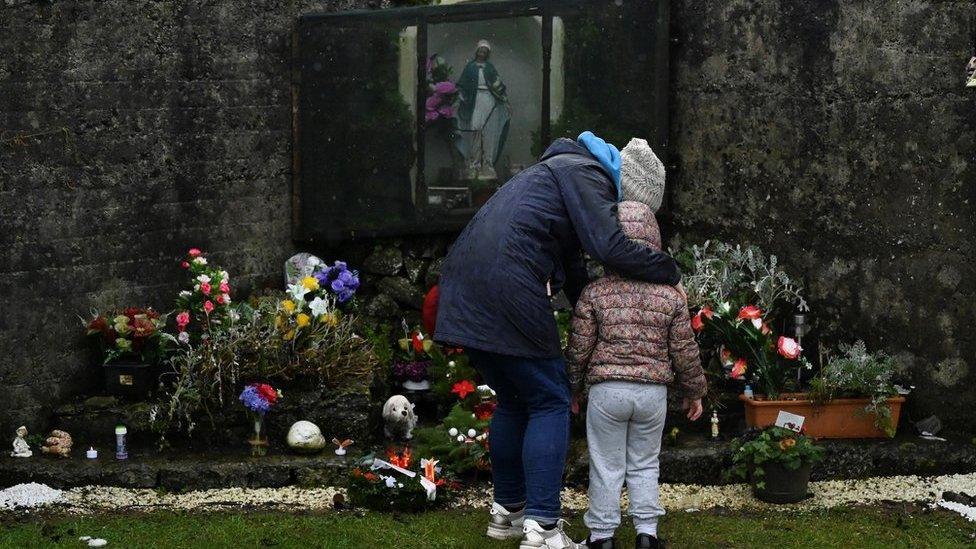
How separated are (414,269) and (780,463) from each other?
3136 millimetres

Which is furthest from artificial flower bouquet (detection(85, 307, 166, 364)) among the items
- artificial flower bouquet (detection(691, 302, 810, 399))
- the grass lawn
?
artificial flower bouquet (detection(691, 302, 810, 399))

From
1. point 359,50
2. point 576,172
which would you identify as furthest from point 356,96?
point 576,172

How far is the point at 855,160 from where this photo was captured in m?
7.41

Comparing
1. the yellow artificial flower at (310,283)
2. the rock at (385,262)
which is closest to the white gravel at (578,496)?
the yellow artificial flower at (310,283)

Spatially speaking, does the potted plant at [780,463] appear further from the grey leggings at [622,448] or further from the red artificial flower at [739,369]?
the grey leggings at [622,448]

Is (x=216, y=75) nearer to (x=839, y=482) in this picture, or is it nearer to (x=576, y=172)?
(x=576, y=172)

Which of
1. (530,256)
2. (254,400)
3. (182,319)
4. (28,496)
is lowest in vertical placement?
(28,496)

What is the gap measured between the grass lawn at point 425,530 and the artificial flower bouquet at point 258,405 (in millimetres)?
940

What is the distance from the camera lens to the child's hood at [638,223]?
5.27 m

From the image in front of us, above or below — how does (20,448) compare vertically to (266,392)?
below

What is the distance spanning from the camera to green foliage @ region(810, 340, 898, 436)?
6.93m

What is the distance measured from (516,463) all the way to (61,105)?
11.7 feet

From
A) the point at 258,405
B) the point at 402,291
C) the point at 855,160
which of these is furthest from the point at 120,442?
the point at 855,160

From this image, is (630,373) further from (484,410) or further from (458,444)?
(484,410)
